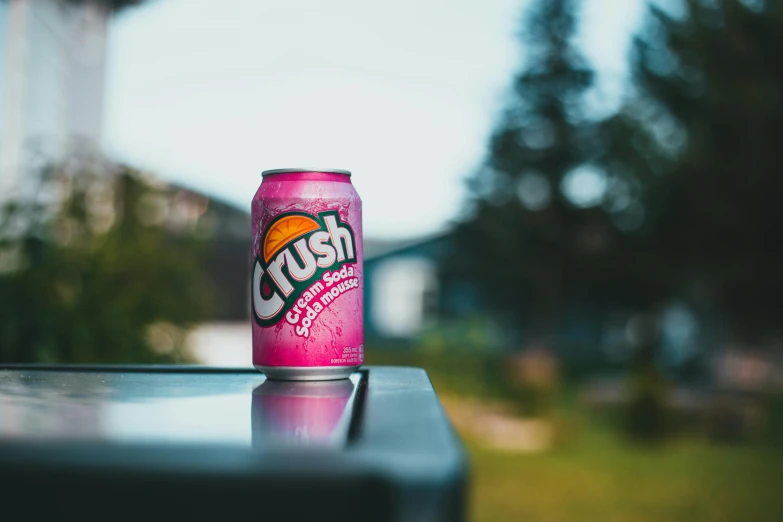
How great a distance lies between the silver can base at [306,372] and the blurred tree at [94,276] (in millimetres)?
1740

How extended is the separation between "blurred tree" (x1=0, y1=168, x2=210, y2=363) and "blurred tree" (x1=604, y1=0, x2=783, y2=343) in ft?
24.8

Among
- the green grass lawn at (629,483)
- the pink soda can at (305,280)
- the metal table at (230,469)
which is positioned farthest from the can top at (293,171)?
the green grass lawn at (629,483)

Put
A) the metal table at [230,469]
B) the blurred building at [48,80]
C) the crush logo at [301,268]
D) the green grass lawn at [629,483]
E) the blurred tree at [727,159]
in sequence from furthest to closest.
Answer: the blurred tree at [727,159]
the green grass lawn at [629,483]
the blurred building at [48,80]
the crush logo at [301,268]
the metal table at [230,469]

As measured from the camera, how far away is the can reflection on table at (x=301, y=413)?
0.57m

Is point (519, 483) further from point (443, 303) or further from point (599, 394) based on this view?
point (443, 303)

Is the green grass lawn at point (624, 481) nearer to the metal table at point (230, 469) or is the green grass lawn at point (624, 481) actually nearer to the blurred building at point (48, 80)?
the blurred building at point (48, 80)

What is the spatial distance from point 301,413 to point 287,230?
0.37 metres

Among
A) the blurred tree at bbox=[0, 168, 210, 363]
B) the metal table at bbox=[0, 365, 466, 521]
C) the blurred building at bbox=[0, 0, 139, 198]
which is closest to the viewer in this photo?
the metal table at bbox=[0, 365, 466, 521]

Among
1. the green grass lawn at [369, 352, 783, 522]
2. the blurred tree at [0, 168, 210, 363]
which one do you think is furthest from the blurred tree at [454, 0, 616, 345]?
the blurred tree at [0, 168, 210, 363]

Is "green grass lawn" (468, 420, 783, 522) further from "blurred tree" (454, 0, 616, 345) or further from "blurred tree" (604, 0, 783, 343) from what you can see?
"blurred tree" (454, 0, 616, 345)

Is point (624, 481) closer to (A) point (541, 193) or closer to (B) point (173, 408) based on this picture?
(B) point (173, 408)

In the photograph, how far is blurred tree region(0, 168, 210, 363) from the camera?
8.90 ft

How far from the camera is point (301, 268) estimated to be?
40.3 inches

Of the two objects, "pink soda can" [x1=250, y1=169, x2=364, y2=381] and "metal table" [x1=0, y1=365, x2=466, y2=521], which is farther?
"pink soda can" [x1=250, y1=169, x2=364, y2=381]
